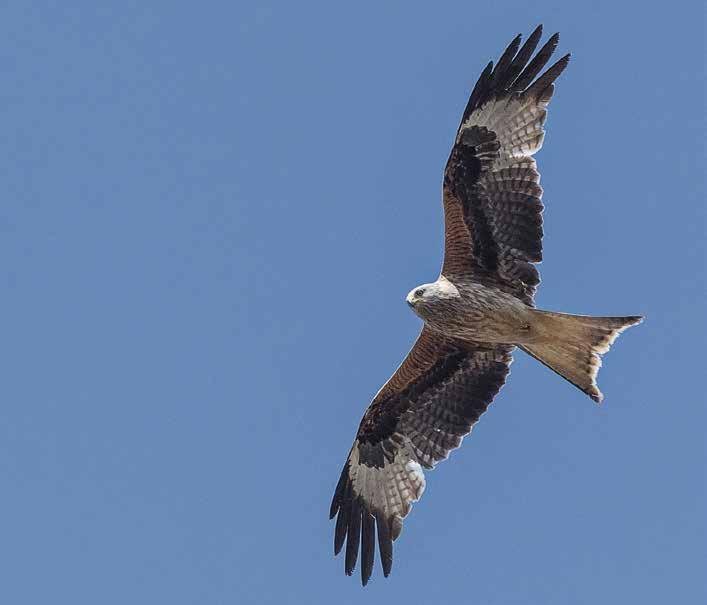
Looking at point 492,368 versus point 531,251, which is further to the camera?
point 492,368

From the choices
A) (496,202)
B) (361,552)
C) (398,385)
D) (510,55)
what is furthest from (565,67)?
(361,552)

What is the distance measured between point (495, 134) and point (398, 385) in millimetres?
2934

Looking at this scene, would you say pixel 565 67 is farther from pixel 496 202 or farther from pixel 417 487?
pixel 417 487

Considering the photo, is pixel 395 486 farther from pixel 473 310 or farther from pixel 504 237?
pixel 504 237

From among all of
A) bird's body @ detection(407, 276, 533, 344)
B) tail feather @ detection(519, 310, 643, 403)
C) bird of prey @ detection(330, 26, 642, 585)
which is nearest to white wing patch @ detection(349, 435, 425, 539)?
bird of prey @ detection(330, 26, 642, 585)

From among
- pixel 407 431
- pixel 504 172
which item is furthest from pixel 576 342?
pixel 407 431

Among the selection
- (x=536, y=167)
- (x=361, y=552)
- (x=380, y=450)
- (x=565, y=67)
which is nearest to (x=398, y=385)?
(x=380, y=450)

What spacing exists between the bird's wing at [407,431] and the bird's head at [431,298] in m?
0.60

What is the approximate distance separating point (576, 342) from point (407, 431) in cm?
233

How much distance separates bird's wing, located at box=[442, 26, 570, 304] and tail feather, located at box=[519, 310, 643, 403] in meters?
0.38

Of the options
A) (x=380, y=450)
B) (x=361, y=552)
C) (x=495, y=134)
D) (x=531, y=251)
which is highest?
(x=495, y=134)

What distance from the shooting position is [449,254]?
14.0 meters

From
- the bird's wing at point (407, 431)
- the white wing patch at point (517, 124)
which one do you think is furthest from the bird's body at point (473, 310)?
the white wing patch at point (517, 124)

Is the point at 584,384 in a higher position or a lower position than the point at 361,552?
higher
